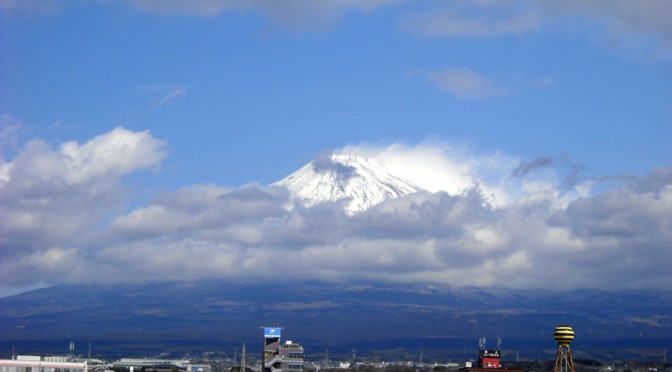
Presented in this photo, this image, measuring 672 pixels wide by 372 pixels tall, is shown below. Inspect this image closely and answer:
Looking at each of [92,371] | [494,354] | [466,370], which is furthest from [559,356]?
[92,371]

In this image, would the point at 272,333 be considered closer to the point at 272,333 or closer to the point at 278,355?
the point at 272,333

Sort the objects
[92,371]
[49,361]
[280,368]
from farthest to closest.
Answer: [92,371]
[280,368]
[49,361]

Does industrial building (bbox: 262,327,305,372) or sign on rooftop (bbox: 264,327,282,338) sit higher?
sign on rooftop (bbox: 264,327,282,338)

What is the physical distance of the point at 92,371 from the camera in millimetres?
174375

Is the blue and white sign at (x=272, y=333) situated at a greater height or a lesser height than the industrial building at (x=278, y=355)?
greater

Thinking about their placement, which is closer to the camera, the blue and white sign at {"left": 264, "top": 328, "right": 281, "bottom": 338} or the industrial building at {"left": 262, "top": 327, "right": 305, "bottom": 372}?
the industrial building at {"left": 262, "top": 327, "right": 305, "bottom": 372}

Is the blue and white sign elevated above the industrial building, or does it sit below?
above

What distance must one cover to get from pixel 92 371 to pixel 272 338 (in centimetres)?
2868

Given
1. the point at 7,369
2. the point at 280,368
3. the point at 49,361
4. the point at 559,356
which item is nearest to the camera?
the point at 559,356

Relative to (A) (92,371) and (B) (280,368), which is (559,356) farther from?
(A) (92,371)

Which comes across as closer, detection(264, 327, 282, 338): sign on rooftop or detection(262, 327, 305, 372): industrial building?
detection(262, 327, 305, 372): industrial building

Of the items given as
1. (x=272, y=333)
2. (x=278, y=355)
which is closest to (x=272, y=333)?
(x=272, y=333)

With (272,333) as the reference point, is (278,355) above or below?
below

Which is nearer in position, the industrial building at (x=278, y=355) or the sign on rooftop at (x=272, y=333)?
the industrial building at (x=278, y=355)
